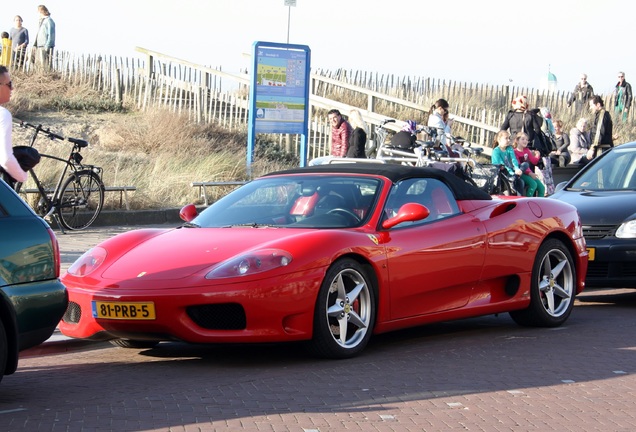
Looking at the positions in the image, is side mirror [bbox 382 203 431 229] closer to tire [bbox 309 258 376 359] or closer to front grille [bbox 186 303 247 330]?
tire [bbox 309 258 376 359]

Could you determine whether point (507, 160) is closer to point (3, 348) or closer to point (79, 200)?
point (79, 200)

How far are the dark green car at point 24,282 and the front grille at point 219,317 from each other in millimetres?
1064

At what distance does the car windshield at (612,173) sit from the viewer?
42.5 feet

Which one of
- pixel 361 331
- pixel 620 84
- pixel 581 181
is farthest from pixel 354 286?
pixel 620 84

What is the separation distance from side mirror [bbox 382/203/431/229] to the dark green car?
2.63 meters

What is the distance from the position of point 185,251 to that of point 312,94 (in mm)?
24070

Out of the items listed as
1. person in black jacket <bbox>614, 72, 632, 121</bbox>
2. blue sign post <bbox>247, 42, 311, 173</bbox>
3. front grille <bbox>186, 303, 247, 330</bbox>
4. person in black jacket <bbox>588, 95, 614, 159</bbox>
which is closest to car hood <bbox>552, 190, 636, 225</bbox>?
front grille <bbox>186, 303, 247, 330</bbox>

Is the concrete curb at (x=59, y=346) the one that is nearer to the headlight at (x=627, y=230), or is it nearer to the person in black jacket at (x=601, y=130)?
the headlight at (x=627, y=230)

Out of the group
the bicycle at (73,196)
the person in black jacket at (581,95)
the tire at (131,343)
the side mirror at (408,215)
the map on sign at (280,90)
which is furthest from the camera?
the person in black jacket at (581,95)

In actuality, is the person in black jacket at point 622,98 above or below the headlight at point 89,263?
above

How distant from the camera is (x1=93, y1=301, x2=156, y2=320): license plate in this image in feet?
25.9

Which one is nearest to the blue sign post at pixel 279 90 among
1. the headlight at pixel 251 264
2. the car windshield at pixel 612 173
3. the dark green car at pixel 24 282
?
the car windshield at pixel 612 173

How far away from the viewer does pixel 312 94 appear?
32.2 metres

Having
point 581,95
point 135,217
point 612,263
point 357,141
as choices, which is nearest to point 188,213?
point 612,263
